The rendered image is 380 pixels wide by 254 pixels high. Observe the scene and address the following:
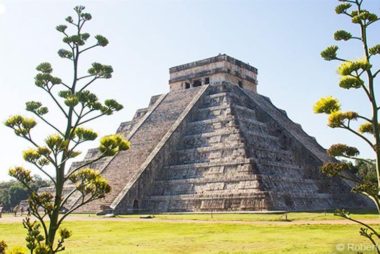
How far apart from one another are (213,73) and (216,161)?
12.4 metres

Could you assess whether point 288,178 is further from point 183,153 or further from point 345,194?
point 183,153

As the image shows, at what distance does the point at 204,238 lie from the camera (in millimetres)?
14680

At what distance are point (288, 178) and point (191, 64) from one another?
1630cm

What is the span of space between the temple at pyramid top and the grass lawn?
2071 centimetres

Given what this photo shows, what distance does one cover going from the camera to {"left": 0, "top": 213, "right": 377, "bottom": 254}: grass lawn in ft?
40.4

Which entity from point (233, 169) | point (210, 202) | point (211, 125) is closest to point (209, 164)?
point (233, 169)

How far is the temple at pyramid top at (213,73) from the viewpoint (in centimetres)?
3872

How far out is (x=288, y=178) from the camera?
1137 inches

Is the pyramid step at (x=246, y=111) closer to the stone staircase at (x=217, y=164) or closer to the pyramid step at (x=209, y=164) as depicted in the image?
the stone staircase at (x=217, y=164)

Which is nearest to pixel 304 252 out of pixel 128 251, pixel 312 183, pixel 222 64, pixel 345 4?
pixel 128 251

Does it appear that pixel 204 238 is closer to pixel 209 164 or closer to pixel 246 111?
pixel 209 164

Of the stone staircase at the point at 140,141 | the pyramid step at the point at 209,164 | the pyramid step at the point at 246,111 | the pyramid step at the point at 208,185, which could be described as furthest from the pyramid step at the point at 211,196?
the pyramid step at the point at 246,111

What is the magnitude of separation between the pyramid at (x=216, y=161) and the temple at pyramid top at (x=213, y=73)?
0.36 feet

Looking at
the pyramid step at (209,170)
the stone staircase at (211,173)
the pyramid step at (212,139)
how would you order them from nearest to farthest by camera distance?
the stone staircase at (211,173) < the pyramid step at (209,170) < the pyramid step at (212,139)
